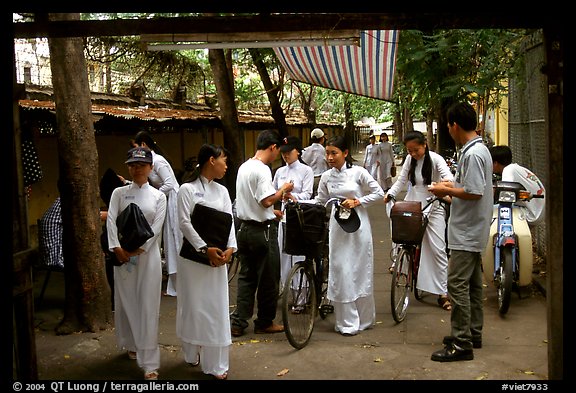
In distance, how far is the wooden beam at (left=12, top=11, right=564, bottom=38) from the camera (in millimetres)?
3936

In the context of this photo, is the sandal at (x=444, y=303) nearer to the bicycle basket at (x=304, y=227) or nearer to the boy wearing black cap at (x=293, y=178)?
the boy wearing black cap at (x=293, y=178)

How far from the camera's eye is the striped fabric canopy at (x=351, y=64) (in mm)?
7883

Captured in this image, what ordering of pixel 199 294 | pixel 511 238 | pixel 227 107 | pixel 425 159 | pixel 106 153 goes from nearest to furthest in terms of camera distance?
pixel 199 294 → pixel 511 238 → pixel 425 159 → pixel 106 153 → pixel 227 107

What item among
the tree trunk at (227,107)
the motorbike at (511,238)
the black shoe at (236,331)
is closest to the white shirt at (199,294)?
the black shoe at (236,331)

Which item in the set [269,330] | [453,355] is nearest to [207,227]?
[269,330]

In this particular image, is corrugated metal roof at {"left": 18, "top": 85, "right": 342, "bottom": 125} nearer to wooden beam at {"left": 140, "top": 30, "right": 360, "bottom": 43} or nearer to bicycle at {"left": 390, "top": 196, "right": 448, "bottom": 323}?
wooden beam at {"left": 140, "top": 30, "right": 360, "bottom": 43}

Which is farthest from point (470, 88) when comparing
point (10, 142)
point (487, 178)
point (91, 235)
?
point (10, 142)

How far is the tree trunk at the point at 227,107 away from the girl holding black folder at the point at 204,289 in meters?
7.67

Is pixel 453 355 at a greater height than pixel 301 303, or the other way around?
pixel 301 303

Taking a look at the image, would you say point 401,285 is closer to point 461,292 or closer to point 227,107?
point 461,292

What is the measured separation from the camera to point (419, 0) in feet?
12.1

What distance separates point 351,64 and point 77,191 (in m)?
4.08

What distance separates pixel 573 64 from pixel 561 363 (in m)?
1.76

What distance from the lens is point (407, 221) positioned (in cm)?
645
